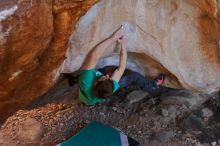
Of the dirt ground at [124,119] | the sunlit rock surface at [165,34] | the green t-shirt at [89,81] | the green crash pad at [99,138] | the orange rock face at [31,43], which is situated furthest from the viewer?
the dirt ground at [124,119]

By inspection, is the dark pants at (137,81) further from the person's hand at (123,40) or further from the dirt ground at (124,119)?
the person's hand at (123,40)

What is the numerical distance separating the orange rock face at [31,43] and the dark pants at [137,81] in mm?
1532

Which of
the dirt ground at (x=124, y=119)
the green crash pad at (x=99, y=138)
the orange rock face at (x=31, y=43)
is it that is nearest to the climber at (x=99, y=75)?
the orange rock face at (x=31, y=43)

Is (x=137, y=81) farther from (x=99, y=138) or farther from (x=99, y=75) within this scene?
(x=99, y=75)

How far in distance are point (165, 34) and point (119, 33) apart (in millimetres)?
374

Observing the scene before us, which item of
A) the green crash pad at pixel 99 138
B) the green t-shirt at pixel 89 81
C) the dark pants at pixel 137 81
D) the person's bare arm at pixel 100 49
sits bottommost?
the green crash pad at pixel 99 138

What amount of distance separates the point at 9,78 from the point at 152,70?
1.65 metres

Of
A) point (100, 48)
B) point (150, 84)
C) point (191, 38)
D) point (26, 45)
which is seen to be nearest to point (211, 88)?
point (191, 38)

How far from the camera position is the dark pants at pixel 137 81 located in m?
4.04

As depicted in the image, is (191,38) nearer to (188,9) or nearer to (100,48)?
(188,9)

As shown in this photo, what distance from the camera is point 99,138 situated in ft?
13.0

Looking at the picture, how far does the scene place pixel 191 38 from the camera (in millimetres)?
3021

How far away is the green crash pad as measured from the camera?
3.83 m

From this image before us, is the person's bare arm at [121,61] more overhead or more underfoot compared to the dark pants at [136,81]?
more overhead
